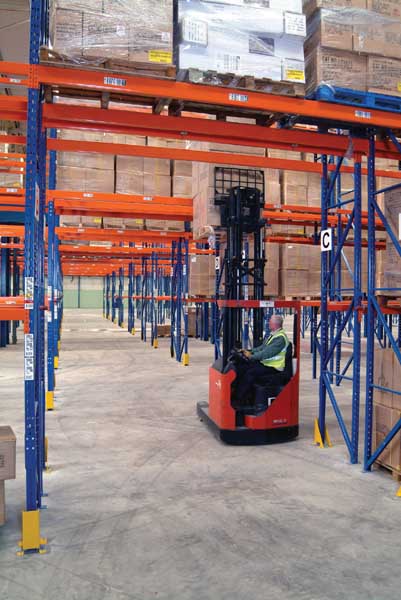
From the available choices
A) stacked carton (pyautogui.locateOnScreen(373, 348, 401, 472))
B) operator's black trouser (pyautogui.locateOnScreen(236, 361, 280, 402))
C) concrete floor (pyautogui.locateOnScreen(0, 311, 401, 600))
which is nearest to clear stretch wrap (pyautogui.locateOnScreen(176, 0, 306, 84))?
stacked carton (pyautogui.locateOnScreen(373, 348, 401, 472))

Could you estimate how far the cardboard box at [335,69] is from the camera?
448 cm

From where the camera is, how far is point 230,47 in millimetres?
4137

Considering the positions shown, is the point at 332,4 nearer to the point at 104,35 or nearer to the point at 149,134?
the point at 149,134

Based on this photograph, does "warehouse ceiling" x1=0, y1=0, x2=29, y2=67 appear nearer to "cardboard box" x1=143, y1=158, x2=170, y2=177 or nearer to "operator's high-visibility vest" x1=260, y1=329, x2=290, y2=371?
"cardboard box" x1=143, y1=158, x2=170, y2=177

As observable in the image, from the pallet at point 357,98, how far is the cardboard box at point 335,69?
0.16 feet

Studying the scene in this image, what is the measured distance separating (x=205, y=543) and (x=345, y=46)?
4.31 metres

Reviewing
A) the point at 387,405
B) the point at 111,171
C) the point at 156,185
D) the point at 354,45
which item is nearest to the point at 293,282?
the point at 156,185

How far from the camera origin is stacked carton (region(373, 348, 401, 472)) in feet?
17.1

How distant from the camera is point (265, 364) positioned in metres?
6.57

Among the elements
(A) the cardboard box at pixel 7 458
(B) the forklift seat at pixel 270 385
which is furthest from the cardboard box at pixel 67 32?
(B) the forklift seat at pixel 270 385

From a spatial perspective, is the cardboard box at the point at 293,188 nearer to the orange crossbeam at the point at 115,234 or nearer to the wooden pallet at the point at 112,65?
the orange crossbeam at the point at 115,234

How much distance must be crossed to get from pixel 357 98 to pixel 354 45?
1.45ft

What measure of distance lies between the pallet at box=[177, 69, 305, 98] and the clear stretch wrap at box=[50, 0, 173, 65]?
0.25 metres

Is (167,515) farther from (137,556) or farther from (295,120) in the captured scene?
(295,120)
